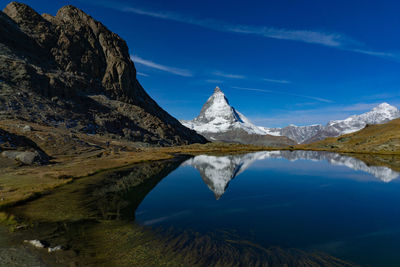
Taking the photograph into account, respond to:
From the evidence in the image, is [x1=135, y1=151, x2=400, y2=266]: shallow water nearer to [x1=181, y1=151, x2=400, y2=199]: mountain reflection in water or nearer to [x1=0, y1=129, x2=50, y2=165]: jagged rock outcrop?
[x1=181, y1=151, x2=400, y2=199]: mountain reflection in water

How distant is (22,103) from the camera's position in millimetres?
133750

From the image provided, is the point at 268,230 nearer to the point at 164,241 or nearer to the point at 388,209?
the point at 164,241

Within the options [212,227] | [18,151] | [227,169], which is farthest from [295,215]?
[18,151]

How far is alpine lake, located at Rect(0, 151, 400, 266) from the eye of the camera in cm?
1647

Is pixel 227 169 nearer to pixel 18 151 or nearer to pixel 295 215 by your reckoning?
pixel 295 215

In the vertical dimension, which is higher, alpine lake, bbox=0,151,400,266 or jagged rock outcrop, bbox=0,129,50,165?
jagged rock outcrop, bbox=0,129,50,165

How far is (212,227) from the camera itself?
75.0ft

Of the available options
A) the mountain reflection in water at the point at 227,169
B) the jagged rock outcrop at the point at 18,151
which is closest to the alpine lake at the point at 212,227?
the mountain reflection in water at the point at 227,169

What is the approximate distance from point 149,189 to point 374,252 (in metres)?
32.9

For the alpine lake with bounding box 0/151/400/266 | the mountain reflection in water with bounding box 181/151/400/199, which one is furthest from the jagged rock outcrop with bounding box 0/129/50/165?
the mountain reflection in water with bounding box 181/151/400/199

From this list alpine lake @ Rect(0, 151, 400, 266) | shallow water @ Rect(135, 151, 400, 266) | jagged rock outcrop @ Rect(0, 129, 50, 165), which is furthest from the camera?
jagged rock outcrop @ Rect(0, 129, 50, 165)

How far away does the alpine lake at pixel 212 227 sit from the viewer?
16.5 m

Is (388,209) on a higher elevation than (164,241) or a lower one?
higher

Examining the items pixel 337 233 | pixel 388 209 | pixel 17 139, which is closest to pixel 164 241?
pixel 337 233
